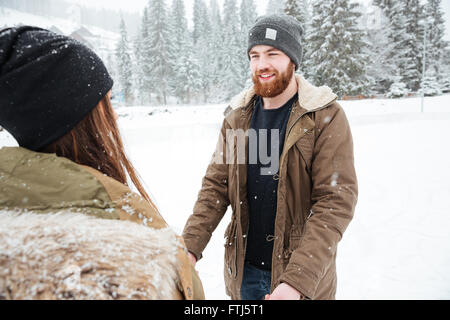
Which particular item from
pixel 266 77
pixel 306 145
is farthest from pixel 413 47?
pixel 306 145

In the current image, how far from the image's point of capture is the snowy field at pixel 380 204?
336cm

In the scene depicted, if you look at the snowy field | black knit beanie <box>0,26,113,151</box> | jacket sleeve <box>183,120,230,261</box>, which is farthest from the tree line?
black knit beanie <box>0,26,113,151</box>

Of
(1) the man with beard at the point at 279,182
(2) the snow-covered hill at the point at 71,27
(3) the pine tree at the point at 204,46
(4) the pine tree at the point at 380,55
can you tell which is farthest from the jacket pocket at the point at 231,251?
(3) the pine tree at the point at 204,46

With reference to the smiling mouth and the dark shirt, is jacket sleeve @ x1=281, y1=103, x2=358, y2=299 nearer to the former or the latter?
the dark shirt

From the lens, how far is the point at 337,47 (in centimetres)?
2803

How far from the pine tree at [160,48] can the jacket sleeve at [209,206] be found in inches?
1540

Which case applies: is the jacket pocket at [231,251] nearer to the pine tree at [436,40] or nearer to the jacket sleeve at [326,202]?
the jacket sleeve at [326,202]

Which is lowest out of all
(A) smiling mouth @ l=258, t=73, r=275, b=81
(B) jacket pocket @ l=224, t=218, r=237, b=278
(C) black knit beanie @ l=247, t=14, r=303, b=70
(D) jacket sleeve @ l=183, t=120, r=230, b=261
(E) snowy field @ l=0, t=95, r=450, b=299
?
(E) snowy field @ l=0, t=95, r=450, b=299

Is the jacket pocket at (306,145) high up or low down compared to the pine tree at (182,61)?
down

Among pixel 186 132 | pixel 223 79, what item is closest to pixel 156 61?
pixel 223 79

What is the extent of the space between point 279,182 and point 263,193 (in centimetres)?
24

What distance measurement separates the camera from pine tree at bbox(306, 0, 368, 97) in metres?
27.0

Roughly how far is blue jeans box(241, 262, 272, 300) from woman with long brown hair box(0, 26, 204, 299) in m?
1.30

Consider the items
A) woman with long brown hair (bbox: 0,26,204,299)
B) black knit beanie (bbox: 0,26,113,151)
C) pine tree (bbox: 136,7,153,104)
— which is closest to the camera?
woman with long brown hair (bbox: 0,26,204,299)
